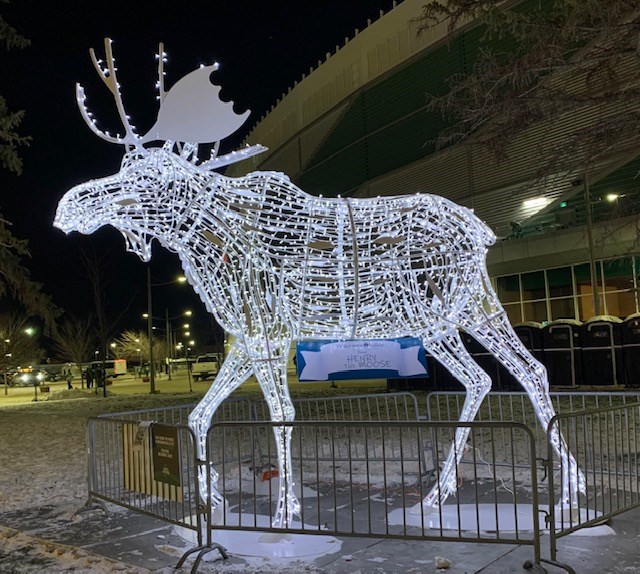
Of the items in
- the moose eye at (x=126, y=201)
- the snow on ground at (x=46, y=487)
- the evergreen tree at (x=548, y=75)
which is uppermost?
the evergreen tree at (x=548, y=75)

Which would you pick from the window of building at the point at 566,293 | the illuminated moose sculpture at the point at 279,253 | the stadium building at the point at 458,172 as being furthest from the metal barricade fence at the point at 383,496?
the window of building at the point at 566,293

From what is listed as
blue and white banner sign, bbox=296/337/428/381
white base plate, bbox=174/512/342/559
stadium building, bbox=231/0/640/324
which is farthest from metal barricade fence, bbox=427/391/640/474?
stadium building, bbox=231/0/640/324

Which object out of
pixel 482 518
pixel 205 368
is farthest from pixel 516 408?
pixel 205 368

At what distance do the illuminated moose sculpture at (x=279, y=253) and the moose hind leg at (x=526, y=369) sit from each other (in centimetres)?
1

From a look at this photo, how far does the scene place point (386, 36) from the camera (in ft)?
88.5

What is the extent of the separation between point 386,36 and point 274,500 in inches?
963

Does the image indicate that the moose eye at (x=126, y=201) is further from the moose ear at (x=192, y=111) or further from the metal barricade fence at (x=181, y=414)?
the metal barricade fence at (x=181, y=414)

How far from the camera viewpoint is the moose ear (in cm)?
495

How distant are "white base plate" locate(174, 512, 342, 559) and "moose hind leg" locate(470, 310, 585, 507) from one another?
2048 mm

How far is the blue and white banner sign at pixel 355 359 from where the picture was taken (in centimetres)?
593

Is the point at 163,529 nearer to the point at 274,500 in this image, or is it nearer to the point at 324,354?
the point at 274,500

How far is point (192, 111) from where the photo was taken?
16.4 feet

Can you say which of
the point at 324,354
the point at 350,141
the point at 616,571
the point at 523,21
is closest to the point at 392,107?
the point at 350,141

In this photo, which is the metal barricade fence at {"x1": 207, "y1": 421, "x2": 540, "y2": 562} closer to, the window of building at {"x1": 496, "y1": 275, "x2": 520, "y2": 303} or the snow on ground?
the snow on ground
